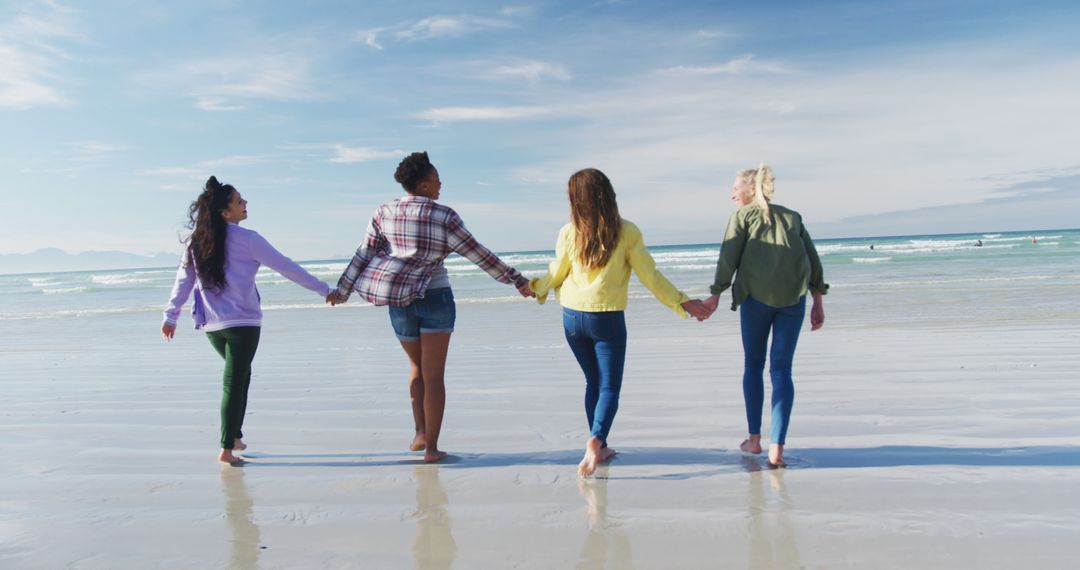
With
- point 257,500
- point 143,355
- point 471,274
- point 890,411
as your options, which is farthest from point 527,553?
point 471,274

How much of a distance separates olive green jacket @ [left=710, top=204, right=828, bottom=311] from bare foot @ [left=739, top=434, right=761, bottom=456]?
0.79 meters

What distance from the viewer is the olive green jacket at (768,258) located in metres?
3.80

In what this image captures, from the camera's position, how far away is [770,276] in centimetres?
381

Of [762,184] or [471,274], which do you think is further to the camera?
[471,274]

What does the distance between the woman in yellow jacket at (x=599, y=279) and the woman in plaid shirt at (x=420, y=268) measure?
44cm

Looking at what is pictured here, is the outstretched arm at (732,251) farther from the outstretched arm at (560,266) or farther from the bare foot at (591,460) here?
the bare foot at (591,460)

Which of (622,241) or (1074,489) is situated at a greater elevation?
(622,241)

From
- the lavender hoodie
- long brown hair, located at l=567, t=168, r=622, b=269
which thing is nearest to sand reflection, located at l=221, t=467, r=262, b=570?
the lavender hoodie

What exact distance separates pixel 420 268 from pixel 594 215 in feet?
3.36

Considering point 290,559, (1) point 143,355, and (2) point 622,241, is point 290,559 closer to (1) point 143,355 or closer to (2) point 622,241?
(2) point 622,241

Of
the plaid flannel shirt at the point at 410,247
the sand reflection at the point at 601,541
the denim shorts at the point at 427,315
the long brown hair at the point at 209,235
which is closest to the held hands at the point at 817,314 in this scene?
the sand reflection at the point at 601,541

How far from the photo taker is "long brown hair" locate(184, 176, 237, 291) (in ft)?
13.1

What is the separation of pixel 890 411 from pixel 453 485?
3.17 meters

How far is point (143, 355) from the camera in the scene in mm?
9289
